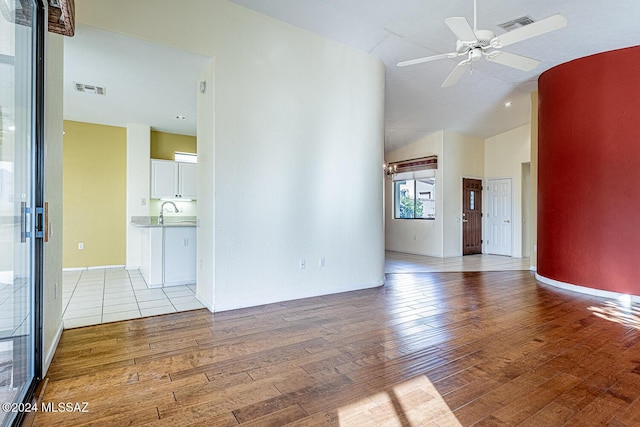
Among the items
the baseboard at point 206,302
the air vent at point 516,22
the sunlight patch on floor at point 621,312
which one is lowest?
the sunlight patch on floor at point 621,312

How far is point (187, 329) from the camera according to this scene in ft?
10.00

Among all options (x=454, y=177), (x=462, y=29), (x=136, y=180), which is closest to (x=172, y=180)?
(x=136, y=180)

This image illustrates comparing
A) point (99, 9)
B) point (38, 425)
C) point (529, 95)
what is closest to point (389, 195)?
point (529, 95)

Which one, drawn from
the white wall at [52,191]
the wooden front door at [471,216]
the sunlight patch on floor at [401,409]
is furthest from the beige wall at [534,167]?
the white wall at [52,191]

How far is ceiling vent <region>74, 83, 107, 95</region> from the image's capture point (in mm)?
4361

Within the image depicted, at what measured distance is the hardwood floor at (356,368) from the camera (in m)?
1.78

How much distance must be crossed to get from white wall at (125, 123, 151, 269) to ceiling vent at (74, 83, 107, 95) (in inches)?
64.7

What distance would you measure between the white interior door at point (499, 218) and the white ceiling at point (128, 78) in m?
7.52

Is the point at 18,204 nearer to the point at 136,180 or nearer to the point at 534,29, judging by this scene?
the point at 534,29

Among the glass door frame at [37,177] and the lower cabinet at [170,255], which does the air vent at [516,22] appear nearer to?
the glass door frame at [37,177]

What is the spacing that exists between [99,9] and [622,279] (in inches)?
263

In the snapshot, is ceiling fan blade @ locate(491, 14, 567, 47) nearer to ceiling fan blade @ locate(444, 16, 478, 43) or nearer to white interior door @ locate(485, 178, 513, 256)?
ceiling fan blade @ locate(444, 16, 478, 43)

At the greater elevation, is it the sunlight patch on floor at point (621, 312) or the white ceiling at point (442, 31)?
the white ceiling at point (442, 31)

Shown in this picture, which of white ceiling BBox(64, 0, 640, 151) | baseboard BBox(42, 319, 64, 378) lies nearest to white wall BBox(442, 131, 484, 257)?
white ceiling BBox(64, 0, 640, 151)
